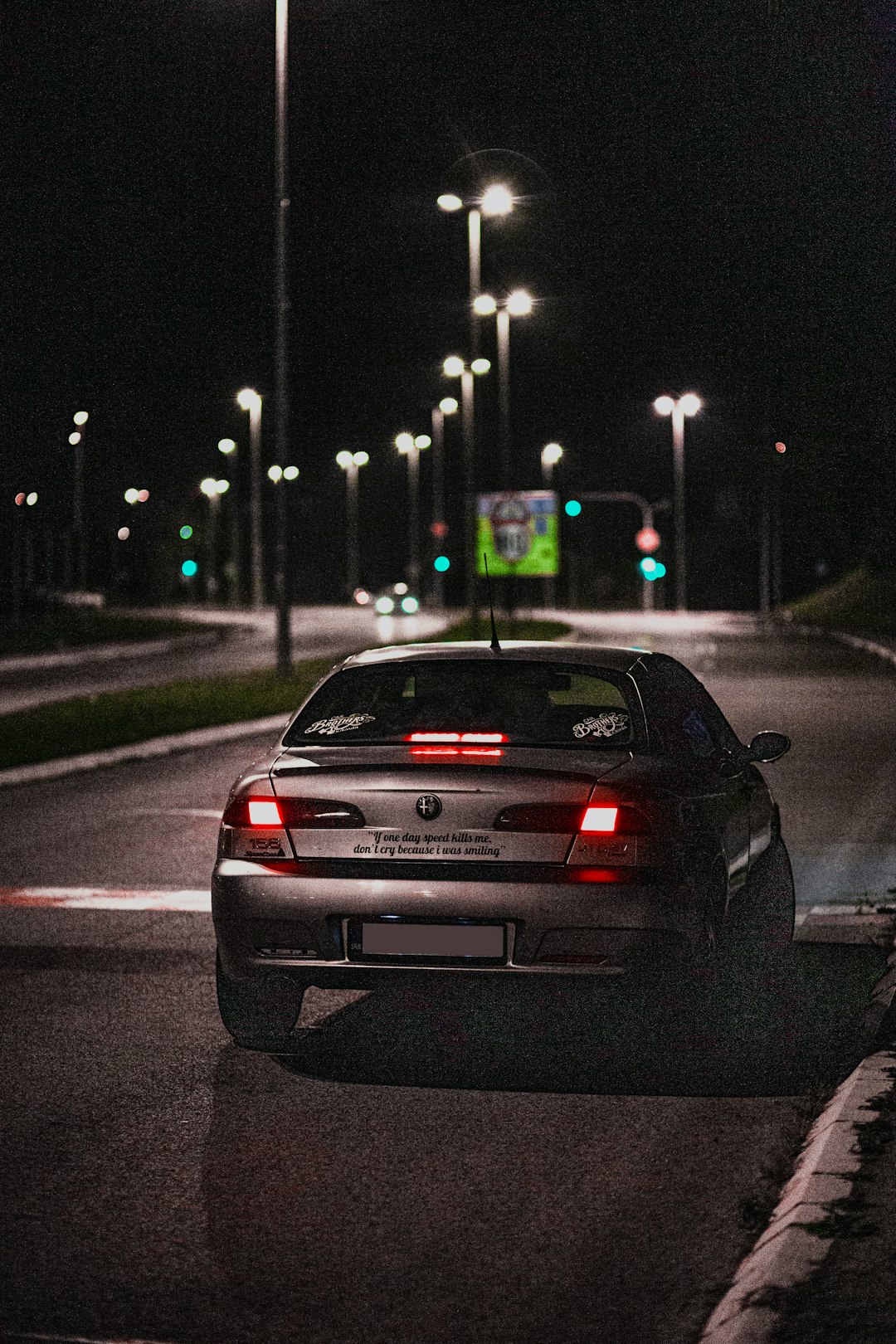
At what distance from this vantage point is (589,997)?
857 centimetres

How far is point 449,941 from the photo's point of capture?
6.94 metres

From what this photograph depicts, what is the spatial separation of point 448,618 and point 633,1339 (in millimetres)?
65016

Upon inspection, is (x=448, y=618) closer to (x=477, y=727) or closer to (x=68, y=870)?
(x=68, y=870)

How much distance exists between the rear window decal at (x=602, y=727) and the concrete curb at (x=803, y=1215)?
61.0 inches

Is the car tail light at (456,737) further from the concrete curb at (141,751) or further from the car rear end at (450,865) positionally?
the concrete curb at (141,751)

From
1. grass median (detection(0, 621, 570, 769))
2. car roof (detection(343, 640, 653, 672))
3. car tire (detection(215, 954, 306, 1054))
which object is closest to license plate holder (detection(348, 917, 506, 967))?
car tire (detection(215, 954, 306, 1054))

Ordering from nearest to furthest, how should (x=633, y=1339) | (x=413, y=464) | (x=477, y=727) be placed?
1. (x=633, y=1339)
2. (x=477, y=727)
3. (x=413, y=464)

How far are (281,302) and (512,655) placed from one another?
23.0m

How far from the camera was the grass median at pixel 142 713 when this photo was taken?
22.0 meters

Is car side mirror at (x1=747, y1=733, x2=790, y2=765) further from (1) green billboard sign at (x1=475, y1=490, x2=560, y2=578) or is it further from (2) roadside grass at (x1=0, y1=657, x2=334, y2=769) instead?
(1) green billboard sign at (x1=475, y1=490, x2=560, y2=578)

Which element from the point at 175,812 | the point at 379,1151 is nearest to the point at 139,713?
the point at 175,812

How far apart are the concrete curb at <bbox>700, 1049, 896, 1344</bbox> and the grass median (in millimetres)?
14194

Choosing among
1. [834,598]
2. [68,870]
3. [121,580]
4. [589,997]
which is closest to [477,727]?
[589,997]

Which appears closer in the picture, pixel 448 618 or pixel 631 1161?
pixel 631 1161
